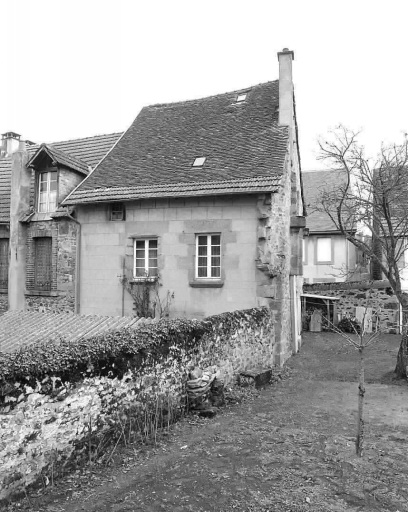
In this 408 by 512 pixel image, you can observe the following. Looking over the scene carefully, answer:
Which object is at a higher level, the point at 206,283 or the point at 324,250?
the point at 324,250

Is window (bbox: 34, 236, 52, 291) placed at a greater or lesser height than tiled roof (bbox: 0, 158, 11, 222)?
lesser

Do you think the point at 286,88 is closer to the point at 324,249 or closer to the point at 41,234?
the point at 41,234

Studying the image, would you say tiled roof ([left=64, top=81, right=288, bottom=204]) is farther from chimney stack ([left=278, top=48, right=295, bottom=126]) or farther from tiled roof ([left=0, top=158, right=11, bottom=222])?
tiled roof ([left=0, top=158, right=11, bottom=222])

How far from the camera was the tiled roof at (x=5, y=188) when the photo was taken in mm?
16922

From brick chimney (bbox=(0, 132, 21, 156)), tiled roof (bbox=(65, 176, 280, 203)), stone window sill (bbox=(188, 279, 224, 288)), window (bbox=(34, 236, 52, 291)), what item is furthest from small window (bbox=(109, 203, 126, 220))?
brick chimney (bbox=(0, 132, 21, 156))

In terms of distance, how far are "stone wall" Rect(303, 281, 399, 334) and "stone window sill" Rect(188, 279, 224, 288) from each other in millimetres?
9931

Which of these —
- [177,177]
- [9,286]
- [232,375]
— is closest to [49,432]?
[232,375]

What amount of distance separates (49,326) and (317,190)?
23159 mm

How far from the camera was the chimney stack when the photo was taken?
1433 cm

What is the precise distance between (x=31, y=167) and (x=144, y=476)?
13.0m

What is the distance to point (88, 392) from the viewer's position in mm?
5766

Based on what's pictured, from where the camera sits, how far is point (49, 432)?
5109mm

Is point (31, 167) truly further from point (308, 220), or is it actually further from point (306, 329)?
point (308, 220)

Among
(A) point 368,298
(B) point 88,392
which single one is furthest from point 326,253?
(B) point 88,392
